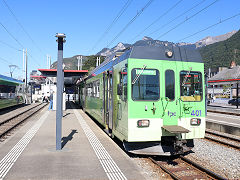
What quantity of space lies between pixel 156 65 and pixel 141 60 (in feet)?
1.53

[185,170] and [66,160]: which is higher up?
[66,160]

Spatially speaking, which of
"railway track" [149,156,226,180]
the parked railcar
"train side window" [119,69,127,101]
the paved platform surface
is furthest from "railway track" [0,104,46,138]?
"railway track" [149,156,226,180]

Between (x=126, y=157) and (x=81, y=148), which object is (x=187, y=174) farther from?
(x=81, y=148)

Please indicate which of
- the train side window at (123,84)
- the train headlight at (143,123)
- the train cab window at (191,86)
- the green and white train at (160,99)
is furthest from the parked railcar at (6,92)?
the train cab window at (191,86)

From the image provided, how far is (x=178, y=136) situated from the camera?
7023 millimetres

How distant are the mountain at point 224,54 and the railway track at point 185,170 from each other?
121 m

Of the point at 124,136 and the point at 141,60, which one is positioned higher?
the point at 141,60

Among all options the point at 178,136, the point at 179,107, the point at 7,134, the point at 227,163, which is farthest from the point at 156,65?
the point at 7,134

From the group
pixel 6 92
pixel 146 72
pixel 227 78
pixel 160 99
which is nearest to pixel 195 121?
pixel 160 99

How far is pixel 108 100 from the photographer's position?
→ 9859 millimetres

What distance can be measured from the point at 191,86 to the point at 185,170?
7.96ft

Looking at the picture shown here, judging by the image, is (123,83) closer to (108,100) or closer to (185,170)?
(108,100)

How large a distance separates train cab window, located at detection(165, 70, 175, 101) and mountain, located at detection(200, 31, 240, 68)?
120 m

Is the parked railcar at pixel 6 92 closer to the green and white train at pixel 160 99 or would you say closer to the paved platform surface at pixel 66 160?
the paved platform surface at pixel 66 160
